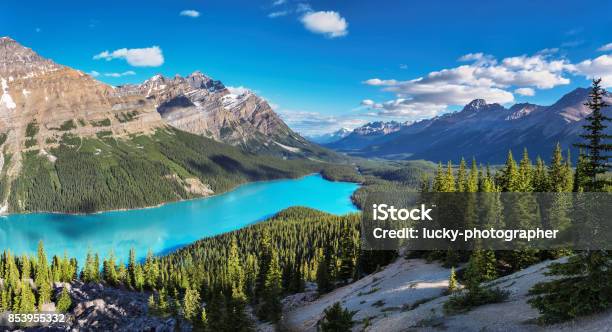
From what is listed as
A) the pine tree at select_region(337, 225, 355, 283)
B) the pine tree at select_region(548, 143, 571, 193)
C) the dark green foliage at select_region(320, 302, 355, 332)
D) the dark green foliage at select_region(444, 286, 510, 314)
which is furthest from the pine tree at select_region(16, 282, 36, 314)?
the pine tree at select_region(548, 143, 571, 193)

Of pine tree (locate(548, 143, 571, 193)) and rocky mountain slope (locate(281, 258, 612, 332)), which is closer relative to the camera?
rocky mountain slope (locate(281, 258, 612, 332))

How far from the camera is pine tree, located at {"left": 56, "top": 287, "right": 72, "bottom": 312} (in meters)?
82.5

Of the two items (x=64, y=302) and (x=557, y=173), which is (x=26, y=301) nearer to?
(x=64, y=302)

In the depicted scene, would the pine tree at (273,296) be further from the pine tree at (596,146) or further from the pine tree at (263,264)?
the pine tree at (596,146)

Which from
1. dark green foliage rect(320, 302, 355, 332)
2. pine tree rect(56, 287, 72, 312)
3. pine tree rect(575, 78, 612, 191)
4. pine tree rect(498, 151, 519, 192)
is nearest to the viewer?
pine tree rect(575, 78, 612, 191)

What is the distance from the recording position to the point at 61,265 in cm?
10400

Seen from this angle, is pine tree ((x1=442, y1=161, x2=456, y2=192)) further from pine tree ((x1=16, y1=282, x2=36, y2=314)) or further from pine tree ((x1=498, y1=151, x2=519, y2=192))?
pine tree ((x1=16, y1=282, x2=36, y2=314))

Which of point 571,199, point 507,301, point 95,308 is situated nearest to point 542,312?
point 507,301

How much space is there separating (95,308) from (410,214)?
7106 centimetres

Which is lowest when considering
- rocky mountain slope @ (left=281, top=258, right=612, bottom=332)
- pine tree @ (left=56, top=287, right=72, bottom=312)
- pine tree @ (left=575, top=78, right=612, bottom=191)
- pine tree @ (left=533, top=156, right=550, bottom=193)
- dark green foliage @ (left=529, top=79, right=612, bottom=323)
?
pine tree @ (left=56, top=287, right=72, bottom=312)

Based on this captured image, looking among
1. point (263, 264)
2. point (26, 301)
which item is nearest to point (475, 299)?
point (263, 264)

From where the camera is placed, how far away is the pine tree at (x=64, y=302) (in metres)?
82.5

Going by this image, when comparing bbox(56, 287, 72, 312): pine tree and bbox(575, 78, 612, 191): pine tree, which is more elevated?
bbox(575, 78, 612, 191): pine tree

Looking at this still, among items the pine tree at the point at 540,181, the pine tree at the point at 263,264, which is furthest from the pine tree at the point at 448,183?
the pine tree at the point at 263,264
